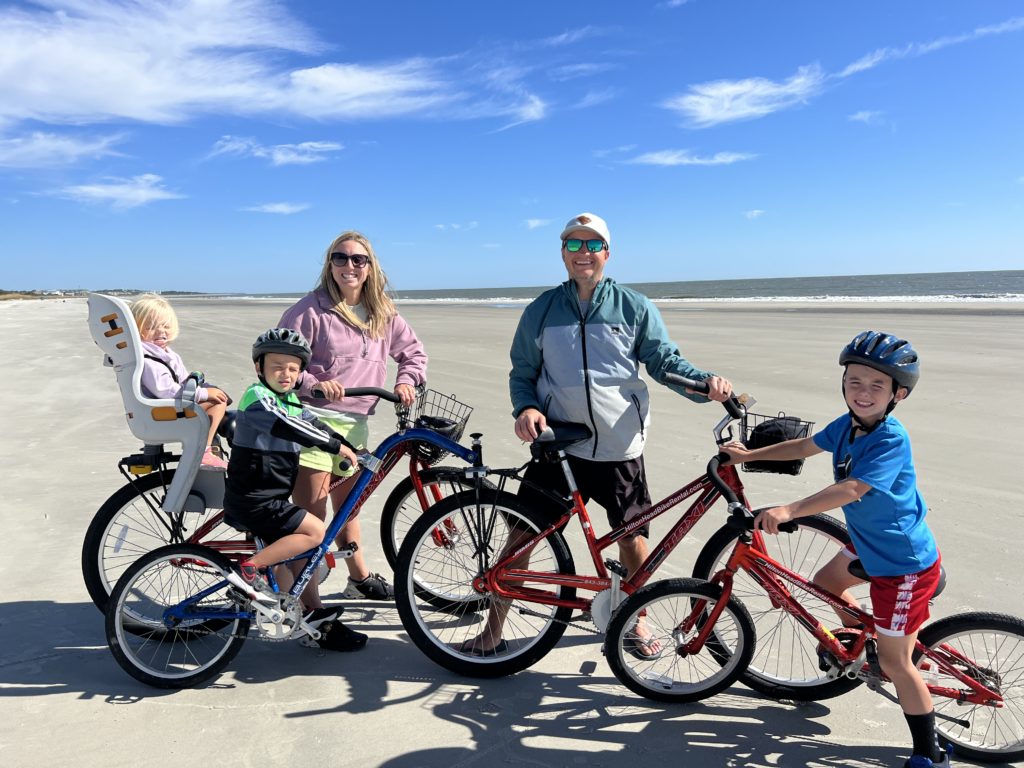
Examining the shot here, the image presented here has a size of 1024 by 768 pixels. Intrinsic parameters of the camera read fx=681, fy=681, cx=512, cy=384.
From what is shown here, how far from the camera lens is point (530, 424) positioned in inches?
127

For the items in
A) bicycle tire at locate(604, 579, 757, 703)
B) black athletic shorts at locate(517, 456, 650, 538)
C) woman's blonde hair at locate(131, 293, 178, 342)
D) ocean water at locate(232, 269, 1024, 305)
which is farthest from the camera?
ocean water at locate(232, 269, 1024, 305)

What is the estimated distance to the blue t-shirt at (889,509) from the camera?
248cm

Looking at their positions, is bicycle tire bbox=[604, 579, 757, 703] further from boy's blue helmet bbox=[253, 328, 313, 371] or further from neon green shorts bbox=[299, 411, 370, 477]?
boy's blue helmet bbox=[253, 328, 313, 371]

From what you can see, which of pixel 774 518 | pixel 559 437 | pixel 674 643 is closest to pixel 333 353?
pixel 559 437

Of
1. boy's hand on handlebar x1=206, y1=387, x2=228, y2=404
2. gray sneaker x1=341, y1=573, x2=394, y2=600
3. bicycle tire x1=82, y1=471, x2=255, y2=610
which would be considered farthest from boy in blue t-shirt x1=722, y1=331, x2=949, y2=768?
bicycle tire x1=82, y1=471, x2=255, y2=610

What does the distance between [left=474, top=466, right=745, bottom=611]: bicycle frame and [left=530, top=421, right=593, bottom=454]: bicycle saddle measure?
0.24m

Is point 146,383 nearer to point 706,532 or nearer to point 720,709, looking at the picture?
point 720,709

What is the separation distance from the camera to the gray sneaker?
161 inches

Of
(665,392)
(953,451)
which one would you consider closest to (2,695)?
(953,451)

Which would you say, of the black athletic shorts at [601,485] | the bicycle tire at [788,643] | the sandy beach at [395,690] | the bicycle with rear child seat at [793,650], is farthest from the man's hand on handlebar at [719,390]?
the sandy beach at [395,690]

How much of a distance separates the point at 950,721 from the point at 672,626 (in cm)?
117

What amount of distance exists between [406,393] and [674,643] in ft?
5.97

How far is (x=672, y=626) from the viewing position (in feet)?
10.8

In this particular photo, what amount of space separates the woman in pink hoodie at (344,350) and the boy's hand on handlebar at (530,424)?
0.72 meters
